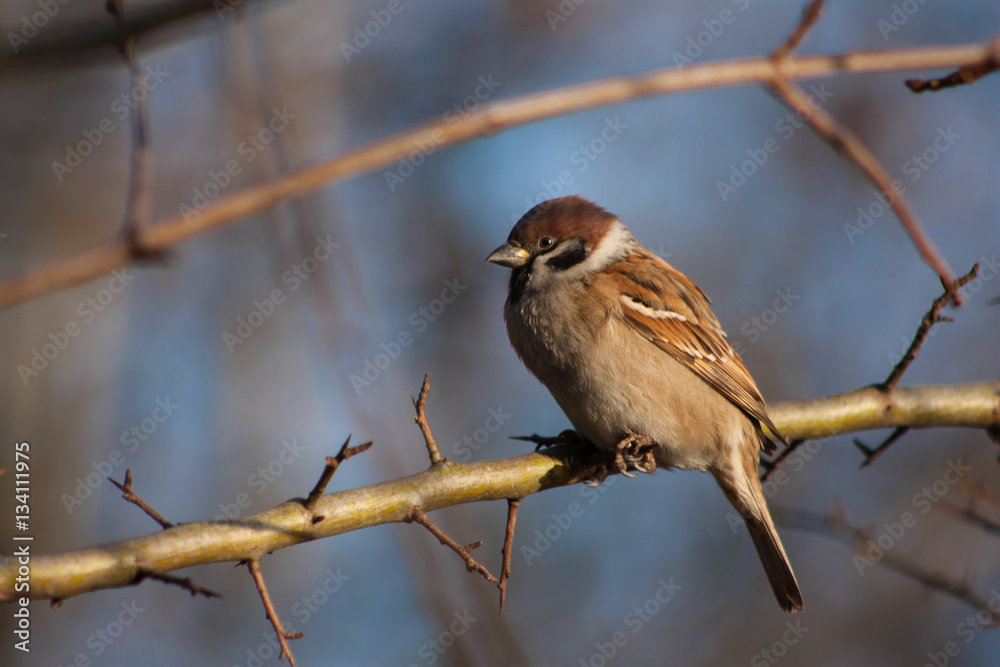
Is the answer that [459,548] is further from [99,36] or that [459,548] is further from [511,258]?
[511,258]

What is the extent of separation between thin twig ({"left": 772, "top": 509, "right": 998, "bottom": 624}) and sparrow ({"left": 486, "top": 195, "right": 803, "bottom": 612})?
23 centimetres

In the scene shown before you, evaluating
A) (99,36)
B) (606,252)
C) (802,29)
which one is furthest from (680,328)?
(99,36)

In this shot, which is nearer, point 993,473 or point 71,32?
point 71,32

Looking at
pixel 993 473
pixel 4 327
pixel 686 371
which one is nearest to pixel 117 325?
pixel 4 327

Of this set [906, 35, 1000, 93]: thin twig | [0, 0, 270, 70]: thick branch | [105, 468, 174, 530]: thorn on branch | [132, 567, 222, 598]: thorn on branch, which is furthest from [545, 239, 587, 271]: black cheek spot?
[0, 0, 270, 70]: thick branch

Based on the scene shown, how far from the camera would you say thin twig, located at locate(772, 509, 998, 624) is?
137 inches

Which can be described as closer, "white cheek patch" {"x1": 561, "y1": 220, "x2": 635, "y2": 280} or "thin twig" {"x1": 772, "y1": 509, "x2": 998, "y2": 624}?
"thin twig" {"x1": 772, "y1": 509, "x2": 998, "y2": 624}

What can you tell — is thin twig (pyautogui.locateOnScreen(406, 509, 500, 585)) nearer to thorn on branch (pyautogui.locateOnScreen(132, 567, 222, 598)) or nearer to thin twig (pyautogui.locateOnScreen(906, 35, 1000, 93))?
thorn on branch (pyautogui.locateOnScreen(132, 567, 222, 598))

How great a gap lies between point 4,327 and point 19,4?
287 cm

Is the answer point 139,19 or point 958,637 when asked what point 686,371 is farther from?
point 958,637

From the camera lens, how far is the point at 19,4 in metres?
7.39

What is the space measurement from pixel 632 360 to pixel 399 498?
164 centimetres

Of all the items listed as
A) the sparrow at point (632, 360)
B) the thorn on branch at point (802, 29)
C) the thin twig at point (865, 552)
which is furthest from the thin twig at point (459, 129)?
the thin twig at point (865, 552)

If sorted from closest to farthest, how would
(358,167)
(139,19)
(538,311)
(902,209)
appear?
(139,19)
(358,167)
(902,209)
(538,311)
